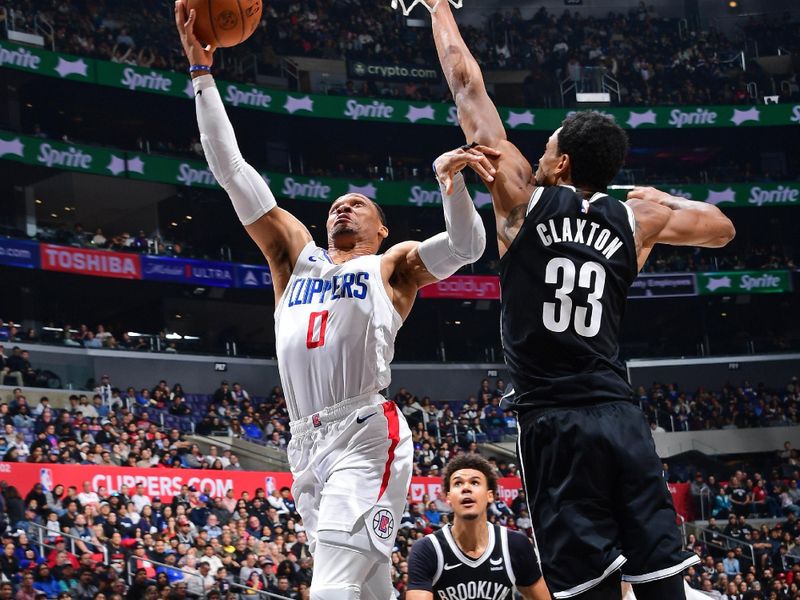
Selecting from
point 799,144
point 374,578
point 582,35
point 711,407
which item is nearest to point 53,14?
point 582,35

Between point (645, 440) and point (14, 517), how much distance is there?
46.3 feet

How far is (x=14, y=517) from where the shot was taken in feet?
52.9

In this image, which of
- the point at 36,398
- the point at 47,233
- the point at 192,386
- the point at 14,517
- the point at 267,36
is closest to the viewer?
the point at 14,517

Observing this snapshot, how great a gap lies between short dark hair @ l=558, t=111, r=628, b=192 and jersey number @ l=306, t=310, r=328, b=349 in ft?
5.19

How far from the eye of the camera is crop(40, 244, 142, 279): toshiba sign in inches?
1157

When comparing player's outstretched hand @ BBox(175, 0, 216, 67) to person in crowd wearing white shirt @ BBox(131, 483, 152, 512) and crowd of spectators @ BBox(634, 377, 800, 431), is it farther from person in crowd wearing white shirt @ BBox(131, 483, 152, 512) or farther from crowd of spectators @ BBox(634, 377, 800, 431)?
crowd of spectators @ BBox(634, 377, 800, 431)

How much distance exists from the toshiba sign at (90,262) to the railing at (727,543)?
16777 millimetres

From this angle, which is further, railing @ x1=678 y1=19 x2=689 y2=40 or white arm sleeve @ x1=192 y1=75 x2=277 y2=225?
railing @ x1=678 y1=19 x2=689 y2=40

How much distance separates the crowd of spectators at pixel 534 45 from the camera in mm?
36906

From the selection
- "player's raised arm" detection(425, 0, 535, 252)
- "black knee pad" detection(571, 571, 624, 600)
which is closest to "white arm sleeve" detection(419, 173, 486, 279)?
"player's raised arm" detection(425, 0, 535, 252)

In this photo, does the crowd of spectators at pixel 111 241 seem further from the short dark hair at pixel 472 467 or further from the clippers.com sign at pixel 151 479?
the short dark hair at pixel 472 467

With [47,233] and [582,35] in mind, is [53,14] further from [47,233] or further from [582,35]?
[582,35]

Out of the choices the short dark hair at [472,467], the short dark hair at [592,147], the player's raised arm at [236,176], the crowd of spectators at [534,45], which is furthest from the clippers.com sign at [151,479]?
the crowd of spectators at [534,45]

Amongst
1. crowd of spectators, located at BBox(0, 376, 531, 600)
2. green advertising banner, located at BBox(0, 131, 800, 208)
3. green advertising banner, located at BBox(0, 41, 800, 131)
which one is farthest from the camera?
green advertising banner, located at BBox(0, 41, 800, 131)
